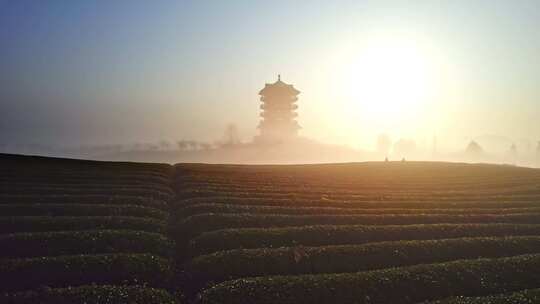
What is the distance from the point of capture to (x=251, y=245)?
24438 millimetres

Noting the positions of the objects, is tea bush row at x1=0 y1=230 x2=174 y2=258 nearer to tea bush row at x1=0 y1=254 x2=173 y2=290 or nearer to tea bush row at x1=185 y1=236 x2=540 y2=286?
tea bush row at x1=0 y1=254 x2=173 y2=290

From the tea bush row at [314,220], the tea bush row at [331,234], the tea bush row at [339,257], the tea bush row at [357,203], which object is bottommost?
the tea bush row at [339,257]

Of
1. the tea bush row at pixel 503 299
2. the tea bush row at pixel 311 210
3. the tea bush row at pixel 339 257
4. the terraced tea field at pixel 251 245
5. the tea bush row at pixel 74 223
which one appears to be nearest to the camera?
the tea bush row at pixel 503 299

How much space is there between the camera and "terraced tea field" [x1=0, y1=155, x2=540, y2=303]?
18.2 meters

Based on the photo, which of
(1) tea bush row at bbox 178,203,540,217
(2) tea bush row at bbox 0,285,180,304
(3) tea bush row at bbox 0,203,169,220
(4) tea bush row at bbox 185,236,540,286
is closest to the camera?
(2) tea bush row at bbox 0,285,180,304

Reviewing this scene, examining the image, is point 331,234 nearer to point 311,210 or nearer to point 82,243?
point 311,210

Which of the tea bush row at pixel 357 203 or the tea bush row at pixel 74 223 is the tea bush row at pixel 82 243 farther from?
the tea bush row at pixel 357 203

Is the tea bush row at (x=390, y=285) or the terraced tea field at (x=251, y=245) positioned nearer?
the tea bush row at (x=390, y=285)

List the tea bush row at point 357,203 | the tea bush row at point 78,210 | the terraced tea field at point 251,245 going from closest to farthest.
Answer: the terraced tea field at point 251,245
the tea bush row at point 78,210
the tea bush row at point 357,203

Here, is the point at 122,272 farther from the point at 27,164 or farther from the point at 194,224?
the point at 27,164

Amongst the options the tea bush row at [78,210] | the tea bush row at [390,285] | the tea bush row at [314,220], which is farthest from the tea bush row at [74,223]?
the tea bush row at [390,285]

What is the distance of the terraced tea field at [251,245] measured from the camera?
1820 centimetres

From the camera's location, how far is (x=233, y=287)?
17938 mm

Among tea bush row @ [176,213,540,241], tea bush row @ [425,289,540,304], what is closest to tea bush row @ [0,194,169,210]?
tea bush row @ [176,213,540,241]
